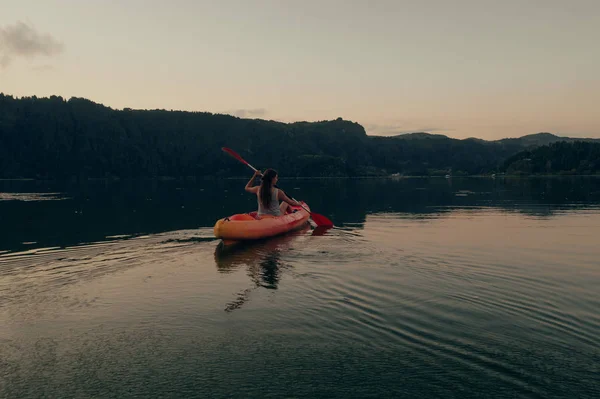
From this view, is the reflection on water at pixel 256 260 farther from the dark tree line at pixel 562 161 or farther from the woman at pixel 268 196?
the dark tree line at pixel 562 161

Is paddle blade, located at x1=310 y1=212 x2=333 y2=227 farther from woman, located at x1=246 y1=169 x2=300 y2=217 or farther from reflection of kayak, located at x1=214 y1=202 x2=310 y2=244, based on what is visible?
woman, located at x1=246 y1=169 x2=300 y2=217

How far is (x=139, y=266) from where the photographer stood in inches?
535

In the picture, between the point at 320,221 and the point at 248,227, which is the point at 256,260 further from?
the point at 320,221

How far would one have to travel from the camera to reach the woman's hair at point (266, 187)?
18.9 m

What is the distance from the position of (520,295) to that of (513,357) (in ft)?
12.2

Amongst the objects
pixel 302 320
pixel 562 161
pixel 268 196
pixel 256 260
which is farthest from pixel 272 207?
pixel 562 161

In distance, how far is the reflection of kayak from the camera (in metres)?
17.7

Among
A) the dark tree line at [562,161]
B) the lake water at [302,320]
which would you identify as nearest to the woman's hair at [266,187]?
the lake water at [302,320]

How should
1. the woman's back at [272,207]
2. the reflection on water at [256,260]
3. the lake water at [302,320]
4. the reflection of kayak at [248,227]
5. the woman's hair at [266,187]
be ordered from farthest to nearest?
the woman's back at [272,207]
the woman's hair at [266,187]
the reflection of kayak at [248,227]
the reflection on water at [256,260]
the lake water at [302,320]

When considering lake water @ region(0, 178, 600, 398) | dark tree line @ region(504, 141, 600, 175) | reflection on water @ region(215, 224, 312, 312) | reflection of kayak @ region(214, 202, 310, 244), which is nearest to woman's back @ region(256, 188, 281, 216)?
reflection of kayak @ region(214, 202, 310, 244)

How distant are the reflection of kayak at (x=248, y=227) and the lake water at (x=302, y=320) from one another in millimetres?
791

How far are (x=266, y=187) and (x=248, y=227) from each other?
216 centimetres

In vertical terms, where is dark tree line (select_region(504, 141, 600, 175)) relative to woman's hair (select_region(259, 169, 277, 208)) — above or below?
above

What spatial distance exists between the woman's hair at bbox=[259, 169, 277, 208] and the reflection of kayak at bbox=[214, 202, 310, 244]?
82 cm
